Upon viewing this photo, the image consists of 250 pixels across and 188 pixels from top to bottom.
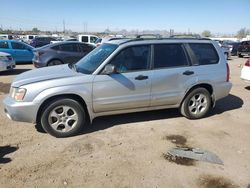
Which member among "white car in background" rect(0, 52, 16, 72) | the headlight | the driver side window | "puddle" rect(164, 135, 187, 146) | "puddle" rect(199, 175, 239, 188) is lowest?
"puddle" rect(199, 175, 239, 188)

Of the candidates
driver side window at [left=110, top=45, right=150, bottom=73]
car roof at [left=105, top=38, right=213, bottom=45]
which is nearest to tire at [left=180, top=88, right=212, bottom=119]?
car roof at [left=105, top=38, right=213, bottom=45]

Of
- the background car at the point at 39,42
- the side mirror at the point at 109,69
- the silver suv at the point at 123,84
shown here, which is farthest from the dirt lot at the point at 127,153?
the background car at the point at 39,42

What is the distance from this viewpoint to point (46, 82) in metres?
4.47

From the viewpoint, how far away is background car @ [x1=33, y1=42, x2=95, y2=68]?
11453 mm

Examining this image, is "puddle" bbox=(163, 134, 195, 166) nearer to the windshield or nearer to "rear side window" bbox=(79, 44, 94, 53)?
the windshield

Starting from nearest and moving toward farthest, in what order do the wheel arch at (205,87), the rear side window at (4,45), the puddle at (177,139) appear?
1. the puddle at (177,139)
2. the wheel arch at (205,87)
3. the rear side window at (4,45)

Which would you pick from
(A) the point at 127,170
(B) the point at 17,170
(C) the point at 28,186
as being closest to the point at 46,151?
(B) the point at 17,170

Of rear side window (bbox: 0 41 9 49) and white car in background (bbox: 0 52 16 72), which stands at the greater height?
rear side window (bbox: 0 41 9 49)

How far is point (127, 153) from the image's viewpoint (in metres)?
4.18

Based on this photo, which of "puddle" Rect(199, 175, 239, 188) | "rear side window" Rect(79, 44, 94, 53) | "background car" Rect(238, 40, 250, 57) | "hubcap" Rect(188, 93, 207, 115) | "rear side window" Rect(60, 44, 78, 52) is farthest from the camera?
"background car" Rect(238, 40, 250, 57)

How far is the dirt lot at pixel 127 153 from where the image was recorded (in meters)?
3.47

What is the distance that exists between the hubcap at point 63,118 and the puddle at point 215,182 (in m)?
2.43

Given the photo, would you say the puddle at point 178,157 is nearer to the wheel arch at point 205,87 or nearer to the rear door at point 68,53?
the wheel arch at point 205,87

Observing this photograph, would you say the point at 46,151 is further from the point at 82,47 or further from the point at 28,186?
the point at 82,47
